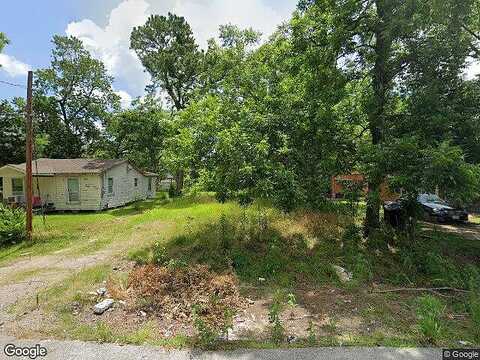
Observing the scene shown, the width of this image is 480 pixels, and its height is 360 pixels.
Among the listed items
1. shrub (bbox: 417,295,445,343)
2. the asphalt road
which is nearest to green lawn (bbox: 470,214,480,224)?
shrub (bbox: 417,295,445,343)

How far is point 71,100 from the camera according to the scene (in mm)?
35156

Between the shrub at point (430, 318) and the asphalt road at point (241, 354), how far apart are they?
1.16ft

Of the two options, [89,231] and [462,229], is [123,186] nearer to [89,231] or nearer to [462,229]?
[89,231]

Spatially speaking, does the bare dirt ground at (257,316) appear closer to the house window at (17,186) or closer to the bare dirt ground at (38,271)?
the bare dirt ground at (38,271)

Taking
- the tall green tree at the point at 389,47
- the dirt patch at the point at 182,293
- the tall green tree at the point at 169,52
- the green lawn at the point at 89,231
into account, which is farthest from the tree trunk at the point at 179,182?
the dirt patch at the point at 182,293

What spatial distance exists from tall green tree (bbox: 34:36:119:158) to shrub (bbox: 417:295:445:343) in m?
35.3

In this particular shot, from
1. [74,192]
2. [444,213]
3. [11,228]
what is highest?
[74,192]

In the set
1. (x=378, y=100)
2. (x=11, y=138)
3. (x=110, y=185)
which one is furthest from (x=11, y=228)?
(x=11, y=138)

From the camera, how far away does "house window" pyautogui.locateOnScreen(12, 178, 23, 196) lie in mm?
21797

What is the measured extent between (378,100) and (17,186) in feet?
71.6

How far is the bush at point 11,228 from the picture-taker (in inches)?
500

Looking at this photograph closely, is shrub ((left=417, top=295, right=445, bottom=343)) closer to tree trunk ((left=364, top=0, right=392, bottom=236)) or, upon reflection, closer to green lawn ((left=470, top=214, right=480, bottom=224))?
tree trunk ((left=364, top=0, right=392, bottom=236))

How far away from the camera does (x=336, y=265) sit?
920 cm

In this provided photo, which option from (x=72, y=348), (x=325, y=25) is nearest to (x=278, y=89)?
(x=325, y=25)
